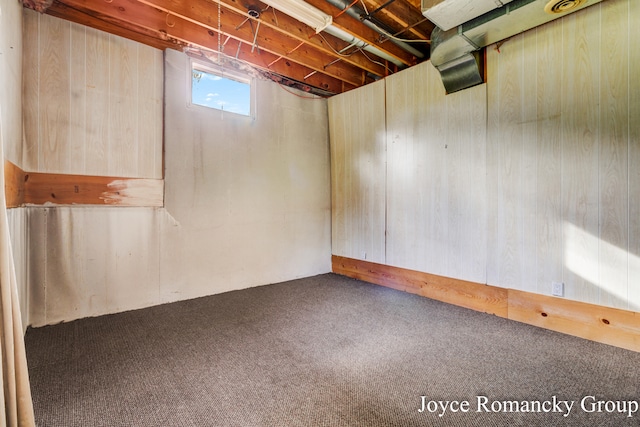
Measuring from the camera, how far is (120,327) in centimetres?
249

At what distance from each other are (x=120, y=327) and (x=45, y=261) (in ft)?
2.80

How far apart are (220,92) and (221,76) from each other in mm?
211

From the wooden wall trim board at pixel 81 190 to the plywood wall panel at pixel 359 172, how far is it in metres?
2.39

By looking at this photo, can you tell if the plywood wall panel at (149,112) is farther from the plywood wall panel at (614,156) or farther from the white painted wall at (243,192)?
the plywood wall panel at (614,156)

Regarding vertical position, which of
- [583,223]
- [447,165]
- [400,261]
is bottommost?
[400,261]

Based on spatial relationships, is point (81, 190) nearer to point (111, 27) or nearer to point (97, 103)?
point (97, 103)

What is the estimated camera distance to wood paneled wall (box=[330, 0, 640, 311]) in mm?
2178

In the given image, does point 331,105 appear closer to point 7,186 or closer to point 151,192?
point 151,192

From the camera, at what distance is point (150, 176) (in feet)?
9.98

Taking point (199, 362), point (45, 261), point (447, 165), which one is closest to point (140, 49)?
point (45, 261)

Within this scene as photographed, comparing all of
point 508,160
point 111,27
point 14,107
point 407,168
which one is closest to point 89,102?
point 14,107

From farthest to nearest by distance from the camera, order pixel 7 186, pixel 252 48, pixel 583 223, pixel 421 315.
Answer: pixel 252 48
pixel 421 315
pixel 583 223
pixel 7 186

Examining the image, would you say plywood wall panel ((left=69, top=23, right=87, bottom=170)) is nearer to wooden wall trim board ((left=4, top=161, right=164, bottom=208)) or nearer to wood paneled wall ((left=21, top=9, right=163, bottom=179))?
wood paneled wall ((left=21, top=9, right=163, bottom=179))

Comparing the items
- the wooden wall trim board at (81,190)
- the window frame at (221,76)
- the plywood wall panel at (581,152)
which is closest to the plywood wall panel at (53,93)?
the wooden wall trim board at (81,190)
